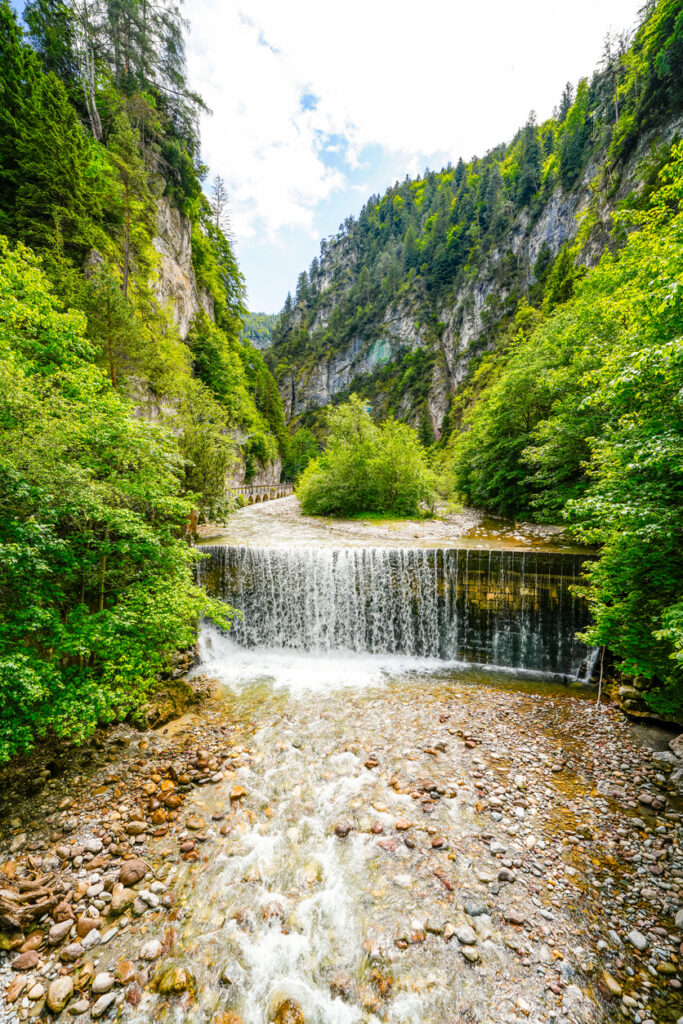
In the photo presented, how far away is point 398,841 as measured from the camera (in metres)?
4.18

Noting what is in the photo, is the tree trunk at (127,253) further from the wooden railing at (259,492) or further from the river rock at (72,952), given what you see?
the river rock at (72,952)

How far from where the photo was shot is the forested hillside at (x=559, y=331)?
5121 mm

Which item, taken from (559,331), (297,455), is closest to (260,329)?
(297,455)

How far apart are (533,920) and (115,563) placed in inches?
250

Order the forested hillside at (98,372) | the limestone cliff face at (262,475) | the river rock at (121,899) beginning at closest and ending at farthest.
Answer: the river rock at (121,899) → the forested hillside at (98,372) → the limestone cliff face at (262,475)

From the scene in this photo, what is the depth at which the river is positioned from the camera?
2.86 metres

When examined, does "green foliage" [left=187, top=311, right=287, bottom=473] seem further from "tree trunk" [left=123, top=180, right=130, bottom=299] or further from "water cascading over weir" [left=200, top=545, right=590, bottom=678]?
"water cascading over weir" [left=200, top=545, right=590, bottom=678]

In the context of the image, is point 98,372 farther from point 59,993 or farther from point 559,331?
point 559,331

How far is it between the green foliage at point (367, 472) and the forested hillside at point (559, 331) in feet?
10.9

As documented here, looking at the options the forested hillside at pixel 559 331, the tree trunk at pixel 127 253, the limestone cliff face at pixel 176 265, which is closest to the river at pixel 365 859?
the forested hillside at pixel 559 331

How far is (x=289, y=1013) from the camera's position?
2797 mm

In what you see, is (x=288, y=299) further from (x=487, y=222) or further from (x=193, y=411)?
(x=193, y=411)

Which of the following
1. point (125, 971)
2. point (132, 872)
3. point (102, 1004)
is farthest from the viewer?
point (132, 872)

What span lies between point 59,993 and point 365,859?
2.77 metres
